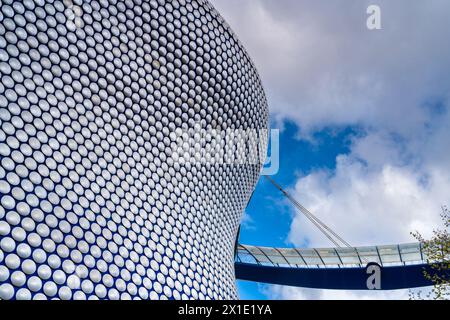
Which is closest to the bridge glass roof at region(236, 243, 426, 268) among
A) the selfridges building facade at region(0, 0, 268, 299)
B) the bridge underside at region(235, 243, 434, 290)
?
the bridge underside at region(235, 243, 434, 290)

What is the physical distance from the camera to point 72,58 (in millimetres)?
8727

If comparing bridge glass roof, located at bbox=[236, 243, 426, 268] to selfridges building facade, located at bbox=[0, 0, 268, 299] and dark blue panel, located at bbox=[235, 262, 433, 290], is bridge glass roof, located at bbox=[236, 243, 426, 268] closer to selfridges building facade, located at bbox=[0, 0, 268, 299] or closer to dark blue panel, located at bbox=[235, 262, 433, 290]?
dark blue panel, located at bbox=[235, 262, 433, 290]

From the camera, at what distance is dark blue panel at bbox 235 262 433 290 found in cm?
1739

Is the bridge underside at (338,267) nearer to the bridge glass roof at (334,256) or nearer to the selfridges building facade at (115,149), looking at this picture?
the bridge glass roof at (334,256)

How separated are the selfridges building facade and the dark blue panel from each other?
847 centimetres

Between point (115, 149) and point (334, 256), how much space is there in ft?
46.6

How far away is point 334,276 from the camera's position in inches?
761

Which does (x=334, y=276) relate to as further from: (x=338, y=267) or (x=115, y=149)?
(x=115, y=149)

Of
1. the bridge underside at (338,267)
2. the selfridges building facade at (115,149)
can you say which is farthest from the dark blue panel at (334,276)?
the selfridges building facade at (115,149)

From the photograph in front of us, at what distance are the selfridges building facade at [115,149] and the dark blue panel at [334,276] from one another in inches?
333

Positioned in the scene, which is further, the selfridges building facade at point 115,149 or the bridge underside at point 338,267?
the bridge underside at point 338,267

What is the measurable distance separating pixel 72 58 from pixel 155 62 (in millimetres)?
2650

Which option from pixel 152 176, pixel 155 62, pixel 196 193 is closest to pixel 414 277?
pixel 196 193

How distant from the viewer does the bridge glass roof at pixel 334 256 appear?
17.7 m
